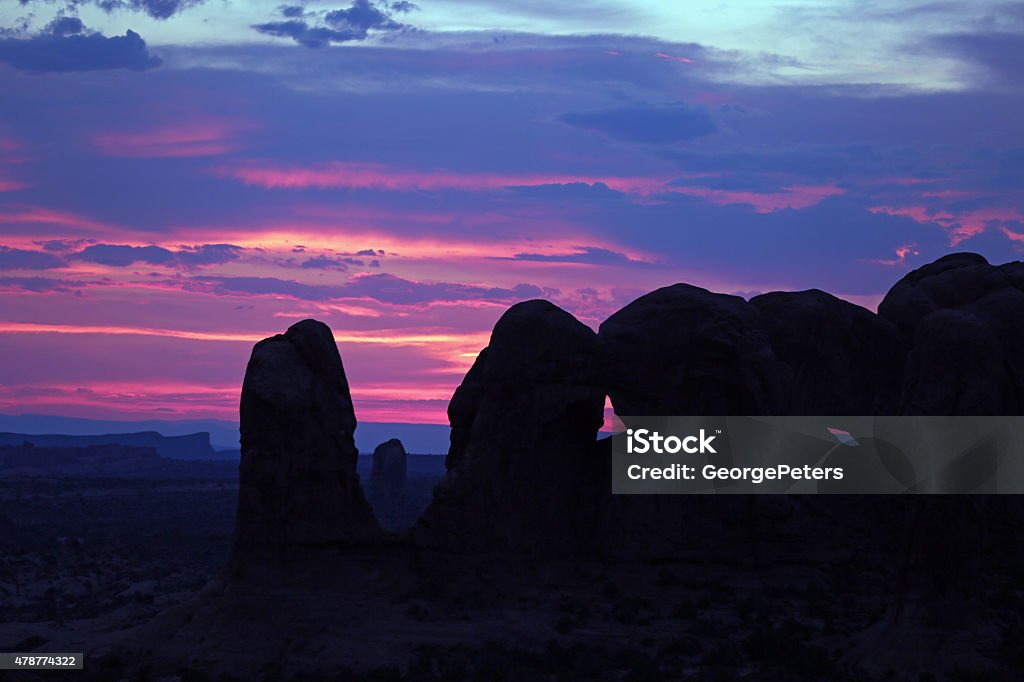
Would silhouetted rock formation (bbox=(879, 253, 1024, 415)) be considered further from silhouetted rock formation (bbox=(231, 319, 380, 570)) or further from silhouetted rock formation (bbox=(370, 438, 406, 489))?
silhouetted rock formation (bbox=(370, 438, 406, 489))

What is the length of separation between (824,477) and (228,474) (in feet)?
417

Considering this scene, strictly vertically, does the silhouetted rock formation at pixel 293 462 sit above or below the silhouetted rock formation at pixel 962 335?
below

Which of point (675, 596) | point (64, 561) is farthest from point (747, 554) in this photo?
point (64, 561)

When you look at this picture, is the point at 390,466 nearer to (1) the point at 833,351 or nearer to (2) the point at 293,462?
(1) the point at 833,351

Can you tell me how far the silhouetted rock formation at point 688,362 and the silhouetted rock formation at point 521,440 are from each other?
778mm

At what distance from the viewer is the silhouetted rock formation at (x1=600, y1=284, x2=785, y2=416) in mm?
34094

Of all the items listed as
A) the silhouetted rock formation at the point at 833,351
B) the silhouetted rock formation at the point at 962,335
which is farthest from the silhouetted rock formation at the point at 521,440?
the silhouetted rock formation at the point at 833,351

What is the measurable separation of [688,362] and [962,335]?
965 centimetres

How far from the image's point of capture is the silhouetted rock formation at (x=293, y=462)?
30094 mm

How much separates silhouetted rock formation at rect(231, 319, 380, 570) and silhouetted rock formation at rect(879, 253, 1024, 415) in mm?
12574

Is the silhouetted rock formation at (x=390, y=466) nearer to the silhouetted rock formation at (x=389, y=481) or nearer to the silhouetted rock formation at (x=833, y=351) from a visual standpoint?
the silhouetted rock formation at (x=389, y=481)

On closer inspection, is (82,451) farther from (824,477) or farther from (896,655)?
(896,655)

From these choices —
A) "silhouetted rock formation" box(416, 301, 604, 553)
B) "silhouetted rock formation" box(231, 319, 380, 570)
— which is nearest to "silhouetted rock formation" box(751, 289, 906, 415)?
"silhouetted rock formation" box(416, 301, 604, 553)

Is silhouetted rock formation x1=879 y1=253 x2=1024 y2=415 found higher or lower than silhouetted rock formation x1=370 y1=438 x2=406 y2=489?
higher
